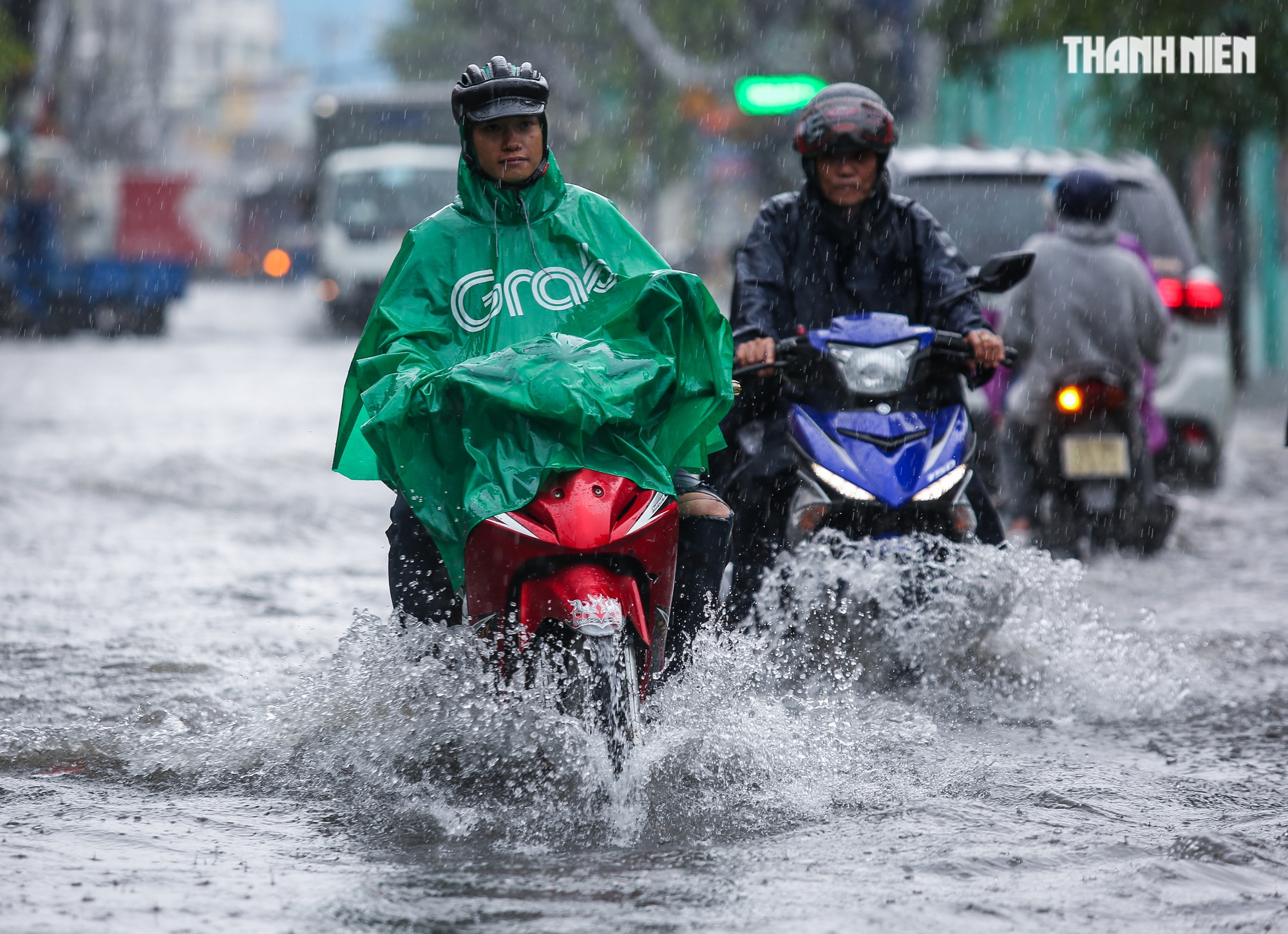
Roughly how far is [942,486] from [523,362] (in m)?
1.87

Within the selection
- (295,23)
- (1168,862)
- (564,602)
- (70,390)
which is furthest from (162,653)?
(295,23)

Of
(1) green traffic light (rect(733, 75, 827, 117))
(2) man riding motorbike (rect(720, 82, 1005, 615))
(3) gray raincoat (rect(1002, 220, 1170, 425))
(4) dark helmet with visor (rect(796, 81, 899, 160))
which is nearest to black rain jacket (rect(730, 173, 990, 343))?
(2) man riding motorbike (rect(720, 82, 1005, 615))

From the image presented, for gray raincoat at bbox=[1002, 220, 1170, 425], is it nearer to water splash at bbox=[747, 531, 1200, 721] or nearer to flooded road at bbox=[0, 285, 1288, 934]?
flooded road at bbox=[0, 285, 1288, 934]

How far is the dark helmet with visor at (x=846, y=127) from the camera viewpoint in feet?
19.3

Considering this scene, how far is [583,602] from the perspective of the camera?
4.10 metres

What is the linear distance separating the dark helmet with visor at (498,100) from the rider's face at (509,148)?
2 centimetres

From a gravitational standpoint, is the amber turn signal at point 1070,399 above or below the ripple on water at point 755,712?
above

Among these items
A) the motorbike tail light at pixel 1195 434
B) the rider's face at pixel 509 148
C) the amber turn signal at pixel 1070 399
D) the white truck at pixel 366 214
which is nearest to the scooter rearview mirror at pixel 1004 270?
the rider's face at pixel 509 148

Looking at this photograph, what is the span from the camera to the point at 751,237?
20.2 ft

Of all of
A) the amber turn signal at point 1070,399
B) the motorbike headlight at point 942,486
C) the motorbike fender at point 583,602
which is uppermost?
the amber turn signal at point 1070,399

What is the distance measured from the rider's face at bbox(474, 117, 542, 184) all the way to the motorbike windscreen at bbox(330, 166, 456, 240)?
21673 millimetres

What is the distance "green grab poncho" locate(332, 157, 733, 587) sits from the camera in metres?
4.17

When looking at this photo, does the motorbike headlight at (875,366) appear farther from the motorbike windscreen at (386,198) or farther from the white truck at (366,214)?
the motorbike windscreen at (386,198)

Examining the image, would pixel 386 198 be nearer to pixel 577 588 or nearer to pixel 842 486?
pixel 842 486
